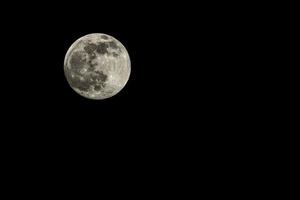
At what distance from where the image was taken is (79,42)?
793 centimetres

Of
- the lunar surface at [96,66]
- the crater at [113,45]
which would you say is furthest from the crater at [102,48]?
the crater at [113,45]

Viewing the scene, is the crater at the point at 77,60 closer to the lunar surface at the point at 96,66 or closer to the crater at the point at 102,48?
the lunar surface at the point at 96,66

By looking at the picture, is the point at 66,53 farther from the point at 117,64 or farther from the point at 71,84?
the point at 117,64

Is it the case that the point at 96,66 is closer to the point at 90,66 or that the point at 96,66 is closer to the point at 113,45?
the point at 90,66

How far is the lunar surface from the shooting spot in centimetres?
766

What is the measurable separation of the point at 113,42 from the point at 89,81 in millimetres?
968

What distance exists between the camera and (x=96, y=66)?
7625mm

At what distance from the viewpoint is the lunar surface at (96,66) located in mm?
7656

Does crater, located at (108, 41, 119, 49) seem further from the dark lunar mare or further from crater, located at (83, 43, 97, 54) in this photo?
crater, located at (83, 43, 97, 54)

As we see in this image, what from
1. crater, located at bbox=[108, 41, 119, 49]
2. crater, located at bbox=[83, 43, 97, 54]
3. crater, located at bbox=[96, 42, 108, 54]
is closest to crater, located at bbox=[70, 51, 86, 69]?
crater, located at bbox=[83, 43, 97, 54]

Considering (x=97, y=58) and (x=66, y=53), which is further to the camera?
(x=66, y=53)

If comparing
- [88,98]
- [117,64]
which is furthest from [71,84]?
[117,64]

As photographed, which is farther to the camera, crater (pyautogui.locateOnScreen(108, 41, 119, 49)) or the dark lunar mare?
crater (pyautogui.locateOnScreen(108, 41, 119, 49))

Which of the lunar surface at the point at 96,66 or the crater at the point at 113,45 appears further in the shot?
the crater at the point at 113,45
